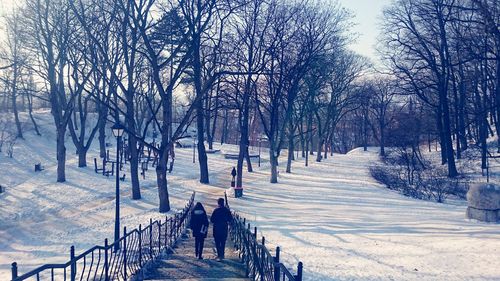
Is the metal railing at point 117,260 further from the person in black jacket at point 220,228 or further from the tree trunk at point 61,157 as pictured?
the tree trunk at point 61,157

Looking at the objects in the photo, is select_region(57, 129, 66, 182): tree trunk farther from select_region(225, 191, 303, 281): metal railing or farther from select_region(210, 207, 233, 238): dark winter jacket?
select_region(225, 191, 303, 281): metal railing

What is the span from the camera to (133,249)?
1018 cm

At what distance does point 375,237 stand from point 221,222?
172 inches

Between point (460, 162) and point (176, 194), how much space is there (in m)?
22.8

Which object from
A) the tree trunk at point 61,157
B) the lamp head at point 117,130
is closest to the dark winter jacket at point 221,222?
the lamp head at point 117,130

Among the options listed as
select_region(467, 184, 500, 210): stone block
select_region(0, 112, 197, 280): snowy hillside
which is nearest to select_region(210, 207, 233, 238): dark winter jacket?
select_region(0, 112, 197, 280): snowy hillside

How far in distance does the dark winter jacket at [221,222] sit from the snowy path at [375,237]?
1.57 meters

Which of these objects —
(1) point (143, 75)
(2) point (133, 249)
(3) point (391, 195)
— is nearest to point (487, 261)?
(2) point (133, 249)

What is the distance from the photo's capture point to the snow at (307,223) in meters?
9.48

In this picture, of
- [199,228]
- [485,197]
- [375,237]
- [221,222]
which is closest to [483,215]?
[485,197]

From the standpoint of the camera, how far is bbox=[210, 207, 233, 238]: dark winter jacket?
426 inches

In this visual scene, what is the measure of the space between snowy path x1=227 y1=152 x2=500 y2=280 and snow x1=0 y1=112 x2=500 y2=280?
22mm

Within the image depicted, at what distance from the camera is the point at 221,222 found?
10.9 metres

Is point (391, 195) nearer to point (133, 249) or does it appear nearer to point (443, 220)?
point (443, 220)
